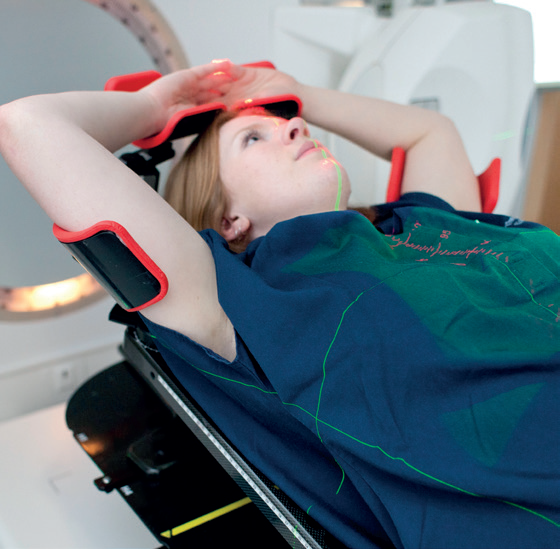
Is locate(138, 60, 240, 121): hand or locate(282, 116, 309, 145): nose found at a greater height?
locate(138, 60, 240, 121): hand

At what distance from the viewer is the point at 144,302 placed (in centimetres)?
67

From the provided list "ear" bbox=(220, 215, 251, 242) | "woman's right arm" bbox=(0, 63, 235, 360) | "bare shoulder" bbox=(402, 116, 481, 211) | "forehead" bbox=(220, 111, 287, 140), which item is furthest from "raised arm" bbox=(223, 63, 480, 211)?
"woman's right arm" bbox=(0, 63, 235, 360)

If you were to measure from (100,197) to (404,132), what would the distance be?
0.73 meters

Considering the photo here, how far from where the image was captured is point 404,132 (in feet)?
3.78

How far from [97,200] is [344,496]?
Result: 48cm

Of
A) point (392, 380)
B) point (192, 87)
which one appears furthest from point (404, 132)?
point (392, 380)

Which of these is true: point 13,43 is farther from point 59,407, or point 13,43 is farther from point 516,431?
point 516,431

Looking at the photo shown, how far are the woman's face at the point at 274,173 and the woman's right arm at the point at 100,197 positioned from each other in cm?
18

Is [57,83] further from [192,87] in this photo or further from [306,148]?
[306,148]

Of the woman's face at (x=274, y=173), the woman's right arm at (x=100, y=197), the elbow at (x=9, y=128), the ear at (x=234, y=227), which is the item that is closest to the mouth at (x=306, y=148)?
the woman's face at (x=274, y=173)

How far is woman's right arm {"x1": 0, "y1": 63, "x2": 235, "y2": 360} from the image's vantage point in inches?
25.7

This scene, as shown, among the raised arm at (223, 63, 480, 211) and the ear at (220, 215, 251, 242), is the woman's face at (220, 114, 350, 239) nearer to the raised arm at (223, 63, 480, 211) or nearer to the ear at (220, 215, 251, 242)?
the ear at (220, 215, 251, 242)

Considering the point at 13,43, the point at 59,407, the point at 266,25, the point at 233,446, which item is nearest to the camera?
the point at 233,446

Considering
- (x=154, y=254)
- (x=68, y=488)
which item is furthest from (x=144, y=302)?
(x=68, y=488)
